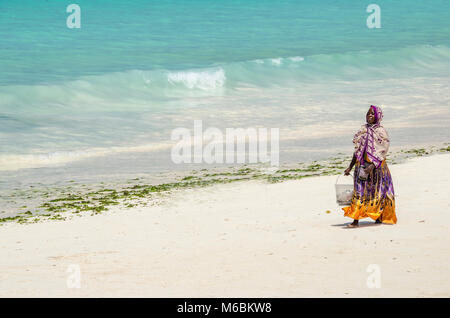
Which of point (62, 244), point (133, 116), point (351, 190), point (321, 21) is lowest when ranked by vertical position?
point (62, 244)

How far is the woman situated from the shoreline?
3873 millimetres

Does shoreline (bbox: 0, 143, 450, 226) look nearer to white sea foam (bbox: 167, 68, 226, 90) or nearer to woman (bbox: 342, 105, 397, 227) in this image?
woman (bbox: 342, 105, 397, 227)

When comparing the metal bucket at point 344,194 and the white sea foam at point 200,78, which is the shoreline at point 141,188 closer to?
the metal bucket at point 344,194

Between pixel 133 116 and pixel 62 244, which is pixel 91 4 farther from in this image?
pixel 62 244

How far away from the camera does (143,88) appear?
29.7m

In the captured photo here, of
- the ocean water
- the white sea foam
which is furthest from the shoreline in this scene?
the white sea foam

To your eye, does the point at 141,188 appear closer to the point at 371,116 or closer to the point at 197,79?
the point at 371,116

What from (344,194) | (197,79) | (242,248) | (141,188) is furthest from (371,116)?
(197,79)

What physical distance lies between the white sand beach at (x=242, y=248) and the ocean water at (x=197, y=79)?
4580 mm

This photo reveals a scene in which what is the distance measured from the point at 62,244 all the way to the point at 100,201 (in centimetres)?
293

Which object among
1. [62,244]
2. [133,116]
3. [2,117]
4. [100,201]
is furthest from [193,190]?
[2,117]

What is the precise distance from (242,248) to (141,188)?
5.34 metres

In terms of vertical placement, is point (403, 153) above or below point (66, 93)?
below

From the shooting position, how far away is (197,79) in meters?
31.1
